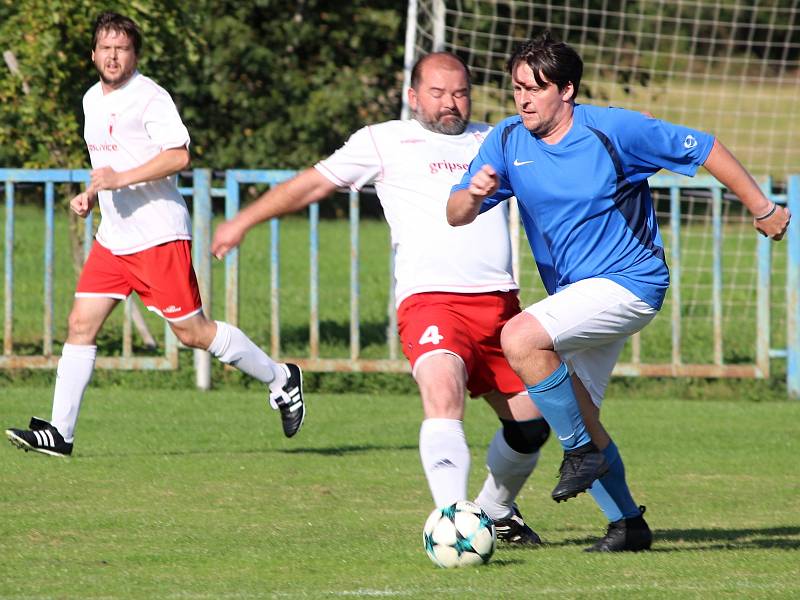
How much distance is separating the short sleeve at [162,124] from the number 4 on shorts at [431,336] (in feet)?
8.33

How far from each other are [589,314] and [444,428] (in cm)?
67

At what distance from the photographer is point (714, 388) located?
38.2 ft

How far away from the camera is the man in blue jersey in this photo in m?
5.50

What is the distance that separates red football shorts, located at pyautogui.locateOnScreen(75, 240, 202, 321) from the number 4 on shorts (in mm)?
2501

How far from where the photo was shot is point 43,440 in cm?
774

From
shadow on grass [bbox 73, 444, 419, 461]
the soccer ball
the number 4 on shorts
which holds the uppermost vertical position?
the number 4 on shorts

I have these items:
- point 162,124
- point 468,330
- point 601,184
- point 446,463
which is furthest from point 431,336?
point 162,124

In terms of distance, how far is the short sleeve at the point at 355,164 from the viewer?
602cm

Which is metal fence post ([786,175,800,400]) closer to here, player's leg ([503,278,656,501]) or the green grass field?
the green grass field

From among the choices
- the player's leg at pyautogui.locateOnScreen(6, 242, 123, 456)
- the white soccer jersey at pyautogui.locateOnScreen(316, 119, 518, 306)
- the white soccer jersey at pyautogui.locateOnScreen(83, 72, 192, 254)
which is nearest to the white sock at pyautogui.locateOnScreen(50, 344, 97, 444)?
the player's leg at pyautogui.locateOnScreen(6, 242, 123, 456)

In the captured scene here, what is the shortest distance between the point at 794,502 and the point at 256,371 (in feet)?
9.46

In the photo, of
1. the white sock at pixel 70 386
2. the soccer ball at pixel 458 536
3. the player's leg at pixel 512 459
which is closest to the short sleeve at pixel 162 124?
the white sock at pixel 70 386

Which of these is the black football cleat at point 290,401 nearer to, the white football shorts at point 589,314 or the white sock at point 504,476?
the white sock at point 504,476

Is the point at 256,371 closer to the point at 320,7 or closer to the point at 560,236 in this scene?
the point at 560,236
